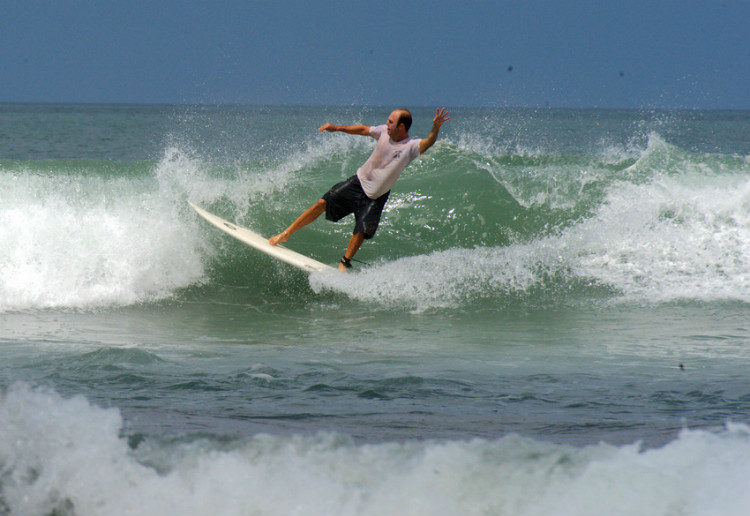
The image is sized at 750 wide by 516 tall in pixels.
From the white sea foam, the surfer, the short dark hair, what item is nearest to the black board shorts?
the surfer

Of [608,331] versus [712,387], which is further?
[608,331]

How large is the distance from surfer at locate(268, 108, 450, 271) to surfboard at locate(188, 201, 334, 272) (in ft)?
0.67

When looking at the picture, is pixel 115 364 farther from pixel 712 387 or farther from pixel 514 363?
pixel 712 387

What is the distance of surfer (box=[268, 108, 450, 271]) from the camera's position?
708 centimetres

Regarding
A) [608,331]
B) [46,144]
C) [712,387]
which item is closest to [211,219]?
[608,331]

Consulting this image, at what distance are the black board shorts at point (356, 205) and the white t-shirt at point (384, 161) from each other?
0.09 meters

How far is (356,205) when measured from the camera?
7566mm

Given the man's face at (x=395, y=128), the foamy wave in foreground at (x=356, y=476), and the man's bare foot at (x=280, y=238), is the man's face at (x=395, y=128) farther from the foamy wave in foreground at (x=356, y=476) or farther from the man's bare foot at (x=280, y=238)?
the foamy wave in foreground at (x=356, y=476)

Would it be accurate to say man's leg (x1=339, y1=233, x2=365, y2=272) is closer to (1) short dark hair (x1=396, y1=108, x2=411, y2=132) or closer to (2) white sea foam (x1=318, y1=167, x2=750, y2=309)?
(2) white sea foam (x1=318, y1=167, x2=750, y2=309)

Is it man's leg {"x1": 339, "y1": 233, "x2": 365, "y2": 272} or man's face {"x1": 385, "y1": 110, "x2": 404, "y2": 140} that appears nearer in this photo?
man's face {"x1": 385, "y1": 110, "x2": 404, "y2": 140}

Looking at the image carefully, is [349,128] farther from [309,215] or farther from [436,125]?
[309,215]

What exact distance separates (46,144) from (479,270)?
85.2ft

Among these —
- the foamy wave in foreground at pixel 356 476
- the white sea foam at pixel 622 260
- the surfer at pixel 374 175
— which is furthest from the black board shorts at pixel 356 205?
the foamy wave in foreground at pixel 356 476

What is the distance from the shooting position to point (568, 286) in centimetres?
796
